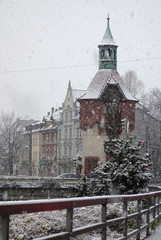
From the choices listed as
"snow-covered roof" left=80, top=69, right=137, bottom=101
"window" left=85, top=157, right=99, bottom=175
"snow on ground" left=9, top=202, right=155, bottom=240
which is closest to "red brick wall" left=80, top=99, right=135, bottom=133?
"snow-covered roof" left=80, top=69, right=137, bottom=101

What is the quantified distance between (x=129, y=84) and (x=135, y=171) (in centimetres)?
5274

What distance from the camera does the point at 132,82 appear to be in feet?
258

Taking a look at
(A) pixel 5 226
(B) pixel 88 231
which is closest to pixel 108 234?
(B) pixel 88 231

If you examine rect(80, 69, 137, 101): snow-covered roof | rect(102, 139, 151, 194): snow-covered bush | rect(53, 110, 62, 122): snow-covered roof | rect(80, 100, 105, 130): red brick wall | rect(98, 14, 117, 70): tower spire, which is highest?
rect(98, 14, 117, 70): tower spire

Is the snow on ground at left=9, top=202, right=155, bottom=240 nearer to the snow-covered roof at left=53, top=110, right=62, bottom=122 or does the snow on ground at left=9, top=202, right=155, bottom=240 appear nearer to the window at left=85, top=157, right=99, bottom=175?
the window at left=85, top=157, right=99, bottom=175

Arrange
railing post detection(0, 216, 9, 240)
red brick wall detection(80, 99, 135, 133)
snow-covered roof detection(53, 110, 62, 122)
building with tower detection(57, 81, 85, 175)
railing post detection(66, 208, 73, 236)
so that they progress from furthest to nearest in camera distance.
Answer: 1. snow-covered roof detection(53, 110, 62, 122)
2. building with tower detection(57, 81, 85, 175)
3. red brick wall detection(80, 99, 135, 133)
4. railing post detection(66, 208, 73, 236)
5. railing post detection(0, 216, 9, 240)

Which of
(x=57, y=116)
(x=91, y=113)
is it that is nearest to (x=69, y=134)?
(x=57, y=116)

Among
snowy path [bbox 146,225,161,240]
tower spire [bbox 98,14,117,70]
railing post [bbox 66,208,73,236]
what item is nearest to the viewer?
railing post [bbox 66,208,73,236]

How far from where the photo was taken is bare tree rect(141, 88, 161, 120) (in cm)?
6789

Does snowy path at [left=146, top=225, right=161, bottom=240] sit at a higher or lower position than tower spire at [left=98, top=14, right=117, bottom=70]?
lower

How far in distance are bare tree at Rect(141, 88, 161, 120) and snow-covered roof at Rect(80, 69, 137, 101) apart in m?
11.7

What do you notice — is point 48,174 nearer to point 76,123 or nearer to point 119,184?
point 76,123

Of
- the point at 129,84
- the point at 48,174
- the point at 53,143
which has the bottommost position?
the point at 48,174

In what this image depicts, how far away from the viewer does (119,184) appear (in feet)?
88.2
